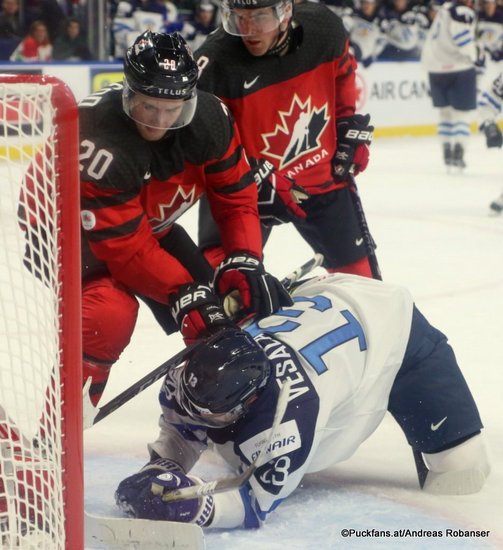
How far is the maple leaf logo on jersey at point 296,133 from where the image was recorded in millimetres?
3064

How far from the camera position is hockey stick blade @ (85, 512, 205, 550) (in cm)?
203

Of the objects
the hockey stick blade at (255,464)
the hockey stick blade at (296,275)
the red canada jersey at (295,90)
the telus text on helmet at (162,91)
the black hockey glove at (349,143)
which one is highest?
the telus text on helmet at (162,91)

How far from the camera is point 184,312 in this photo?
2342 millimetres

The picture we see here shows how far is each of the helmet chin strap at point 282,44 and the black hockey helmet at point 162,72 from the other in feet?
2.05

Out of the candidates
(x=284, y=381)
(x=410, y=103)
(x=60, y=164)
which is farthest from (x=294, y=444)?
(x=410, y=103)

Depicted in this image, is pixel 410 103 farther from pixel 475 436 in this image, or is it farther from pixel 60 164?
pixel 60 164

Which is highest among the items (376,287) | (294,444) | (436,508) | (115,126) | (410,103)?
(115,126)

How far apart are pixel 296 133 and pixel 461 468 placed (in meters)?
1.11

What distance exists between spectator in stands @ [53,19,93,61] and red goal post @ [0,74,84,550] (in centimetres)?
578

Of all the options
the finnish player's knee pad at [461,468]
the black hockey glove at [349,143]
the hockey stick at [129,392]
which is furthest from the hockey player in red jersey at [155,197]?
the black hockey glove at [349,143]

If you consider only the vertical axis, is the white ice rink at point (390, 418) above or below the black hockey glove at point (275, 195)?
below

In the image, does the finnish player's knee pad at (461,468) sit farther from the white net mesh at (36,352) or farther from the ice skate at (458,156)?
the ice skate at (458,156)

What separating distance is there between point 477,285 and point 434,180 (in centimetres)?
290

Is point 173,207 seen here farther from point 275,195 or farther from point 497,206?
point 497,206
